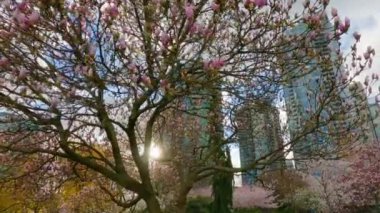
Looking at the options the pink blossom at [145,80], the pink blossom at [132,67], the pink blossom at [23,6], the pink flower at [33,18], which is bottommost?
the pink blossom at [145,80]

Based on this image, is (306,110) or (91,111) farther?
(306,110)

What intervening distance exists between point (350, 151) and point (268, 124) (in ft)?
7.30

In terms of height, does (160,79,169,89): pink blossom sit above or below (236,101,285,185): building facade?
below

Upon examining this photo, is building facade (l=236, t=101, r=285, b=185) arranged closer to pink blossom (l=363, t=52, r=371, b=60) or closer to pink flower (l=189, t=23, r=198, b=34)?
pink blossom (l=363, t=52, r=371, b=60)

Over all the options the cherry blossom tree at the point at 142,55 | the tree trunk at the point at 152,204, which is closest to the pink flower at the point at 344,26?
the cherry blossom tree at the point at 142,55

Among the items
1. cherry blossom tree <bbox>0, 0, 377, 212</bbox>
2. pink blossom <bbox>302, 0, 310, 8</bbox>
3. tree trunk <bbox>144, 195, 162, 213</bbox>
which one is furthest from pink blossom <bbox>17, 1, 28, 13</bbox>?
tree trunk <bbox>144, 195, 162, 213</bbox>

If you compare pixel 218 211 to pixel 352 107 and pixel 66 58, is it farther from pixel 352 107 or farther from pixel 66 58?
pixel 66 58

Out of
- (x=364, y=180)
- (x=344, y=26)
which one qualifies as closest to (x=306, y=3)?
(x=344, y=26)

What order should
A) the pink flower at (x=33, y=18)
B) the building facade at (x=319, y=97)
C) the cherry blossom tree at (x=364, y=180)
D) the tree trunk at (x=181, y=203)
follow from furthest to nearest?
the cherry blossom tree at (x=364, y=180)
the tree trunk at (x=181, y=203)
the building facade at (x=319, y=97)
the pink flower at (x=33, y=18)

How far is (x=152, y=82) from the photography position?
3662 mm

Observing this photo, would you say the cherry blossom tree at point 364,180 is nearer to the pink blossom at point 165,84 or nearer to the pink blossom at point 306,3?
the pink blossom at point 306,3

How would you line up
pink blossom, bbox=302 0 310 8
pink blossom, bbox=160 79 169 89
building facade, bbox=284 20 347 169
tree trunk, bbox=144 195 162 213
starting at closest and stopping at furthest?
pink blossom, bbox=160 79 169 89 → pink blossom, bbox=302 0 310 8 → building facade, bbox=284 20 347 169 → tree trunk, bbox=144 195 162 213

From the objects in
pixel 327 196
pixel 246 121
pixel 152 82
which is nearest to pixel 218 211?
pixel 327 196

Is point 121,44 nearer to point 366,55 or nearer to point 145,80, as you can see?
point 145,80
